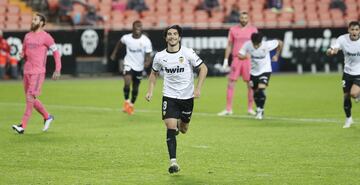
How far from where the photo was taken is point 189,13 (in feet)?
127

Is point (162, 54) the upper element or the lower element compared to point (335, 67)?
upper

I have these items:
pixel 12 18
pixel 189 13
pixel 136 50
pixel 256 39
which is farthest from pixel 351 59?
pixel 12 18

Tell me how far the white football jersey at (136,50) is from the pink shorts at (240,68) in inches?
82.0

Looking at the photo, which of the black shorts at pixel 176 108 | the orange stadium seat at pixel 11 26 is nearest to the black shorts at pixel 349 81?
the black shorts at pixel 176 108

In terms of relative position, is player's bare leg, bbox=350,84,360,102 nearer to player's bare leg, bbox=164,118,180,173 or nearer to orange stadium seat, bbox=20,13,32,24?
player's bare leg, bbox=164,118,180,173

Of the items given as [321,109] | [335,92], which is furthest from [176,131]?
[335,92]

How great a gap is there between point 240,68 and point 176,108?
9595 mm

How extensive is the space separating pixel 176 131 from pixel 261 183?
1.85m

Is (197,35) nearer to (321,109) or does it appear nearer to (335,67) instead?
(335,67)

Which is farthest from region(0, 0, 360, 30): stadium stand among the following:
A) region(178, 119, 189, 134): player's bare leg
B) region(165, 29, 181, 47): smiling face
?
region(165, 29, 181, 47): smiling face

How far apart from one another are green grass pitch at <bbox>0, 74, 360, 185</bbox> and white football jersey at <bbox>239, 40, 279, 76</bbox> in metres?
1.13

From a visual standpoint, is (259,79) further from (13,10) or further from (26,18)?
(13,10)

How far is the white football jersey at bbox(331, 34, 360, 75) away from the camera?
18422 mm

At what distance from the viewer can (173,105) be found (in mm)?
13367
